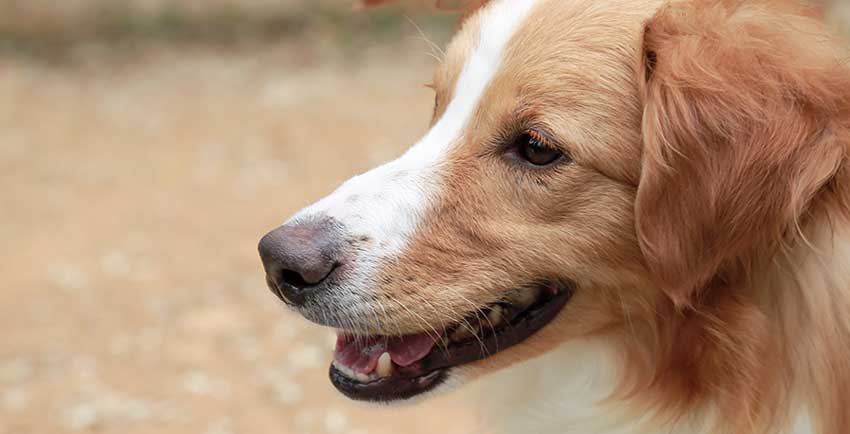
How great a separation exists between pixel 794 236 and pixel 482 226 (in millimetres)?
682

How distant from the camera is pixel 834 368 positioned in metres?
2.50

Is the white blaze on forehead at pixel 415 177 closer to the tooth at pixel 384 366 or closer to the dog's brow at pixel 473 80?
the dog's brow at pixel 473 80

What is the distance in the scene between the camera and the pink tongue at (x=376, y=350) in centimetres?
279

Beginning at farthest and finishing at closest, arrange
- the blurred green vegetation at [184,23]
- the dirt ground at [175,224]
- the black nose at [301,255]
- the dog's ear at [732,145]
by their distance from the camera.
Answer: the blurred green vegetation at [184,23], the dirt ground at [175,224], the black nose at [301,255], the dog's ear at [732,145]

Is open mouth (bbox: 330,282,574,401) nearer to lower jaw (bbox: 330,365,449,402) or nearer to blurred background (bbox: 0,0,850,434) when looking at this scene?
lower jaw (bbox: 330,365,449,402)

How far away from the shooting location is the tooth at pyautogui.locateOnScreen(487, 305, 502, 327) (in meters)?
2.71

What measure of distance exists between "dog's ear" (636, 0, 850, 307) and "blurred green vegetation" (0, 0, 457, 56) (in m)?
7.20

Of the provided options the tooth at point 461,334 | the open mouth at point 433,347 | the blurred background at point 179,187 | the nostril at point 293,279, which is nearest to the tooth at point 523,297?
the open mouth at point 433,347

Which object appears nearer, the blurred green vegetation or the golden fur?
the golden fur

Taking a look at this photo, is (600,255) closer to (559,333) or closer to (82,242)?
(559,333)

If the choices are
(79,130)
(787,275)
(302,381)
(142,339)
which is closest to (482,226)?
(787,275)

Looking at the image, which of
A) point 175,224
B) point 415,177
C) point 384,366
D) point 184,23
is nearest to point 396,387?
point 384,366

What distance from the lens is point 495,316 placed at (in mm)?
2725

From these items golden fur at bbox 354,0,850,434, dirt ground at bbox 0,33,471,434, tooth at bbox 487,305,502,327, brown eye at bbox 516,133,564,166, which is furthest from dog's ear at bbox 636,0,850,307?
dirt ground at bbox 0,33,471,434
